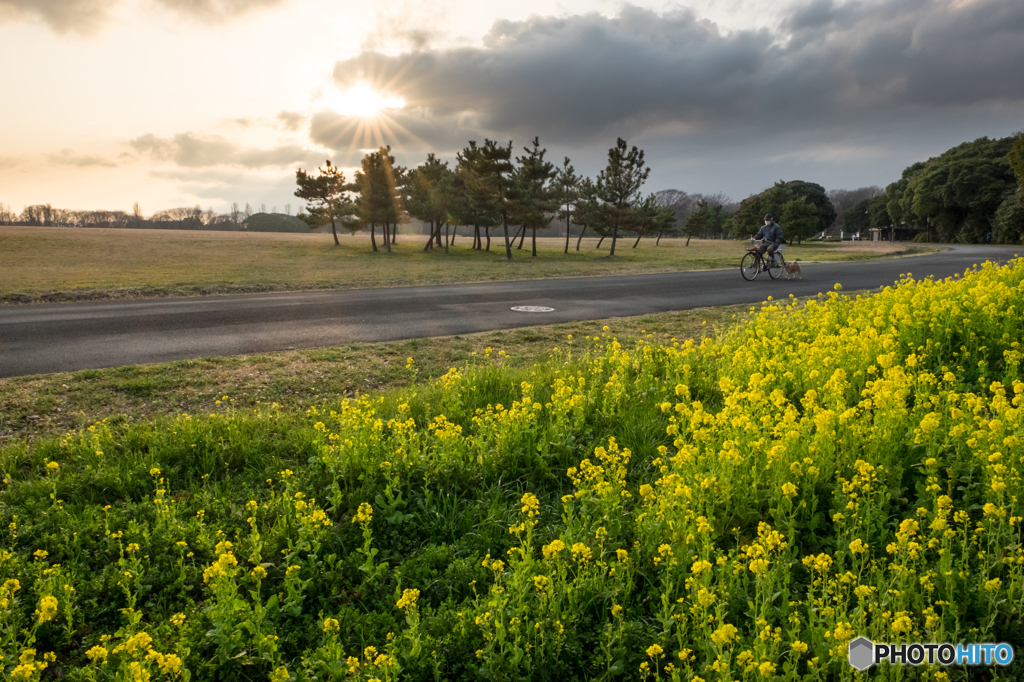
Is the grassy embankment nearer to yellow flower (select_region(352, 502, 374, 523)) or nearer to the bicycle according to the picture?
yellow flower (select_region(352, 502, 374, 523))

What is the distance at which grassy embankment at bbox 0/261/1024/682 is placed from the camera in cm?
300

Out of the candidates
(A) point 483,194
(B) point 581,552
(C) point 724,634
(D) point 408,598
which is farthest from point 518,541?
(A) point 483,194

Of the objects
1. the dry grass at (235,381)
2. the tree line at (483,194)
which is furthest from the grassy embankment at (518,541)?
the tree line at (483,194)

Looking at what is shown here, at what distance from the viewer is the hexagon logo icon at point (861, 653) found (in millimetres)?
2696

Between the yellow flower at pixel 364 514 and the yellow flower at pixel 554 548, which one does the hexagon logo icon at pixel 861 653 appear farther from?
the yellow flower at pixel 364 514

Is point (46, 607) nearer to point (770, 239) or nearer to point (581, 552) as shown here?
point (581, 552)

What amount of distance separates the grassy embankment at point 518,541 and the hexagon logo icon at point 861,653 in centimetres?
8

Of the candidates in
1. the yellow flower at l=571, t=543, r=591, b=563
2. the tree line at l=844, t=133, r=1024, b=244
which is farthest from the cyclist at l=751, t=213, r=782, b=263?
the tree line at l=844, t=133, r=1024, b=244

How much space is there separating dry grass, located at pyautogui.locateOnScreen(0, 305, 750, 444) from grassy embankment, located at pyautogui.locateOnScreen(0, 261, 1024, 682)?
0.72 metres

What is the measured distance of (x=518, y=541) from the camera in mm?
4164

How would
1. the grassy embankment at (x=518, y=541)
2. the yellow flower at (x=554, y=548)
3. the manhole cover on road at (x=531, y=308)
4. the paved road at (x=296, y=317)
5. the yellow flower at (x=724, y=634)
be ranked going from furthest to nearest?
1. the manhole cover on road at (x=531, y=308)
2. the paved road at (x=296, y=317)
3. the yellow flower at (x=554, y=548)
4. the grassy embankment at (x=518, y=541)
5. the yellow flower at (x=724, y=634)

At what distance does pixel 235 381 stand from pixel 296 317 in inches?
200

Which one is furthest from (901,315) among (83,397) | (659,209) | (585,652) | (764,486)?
(659,209)

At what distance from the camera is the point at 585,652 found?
311cm
